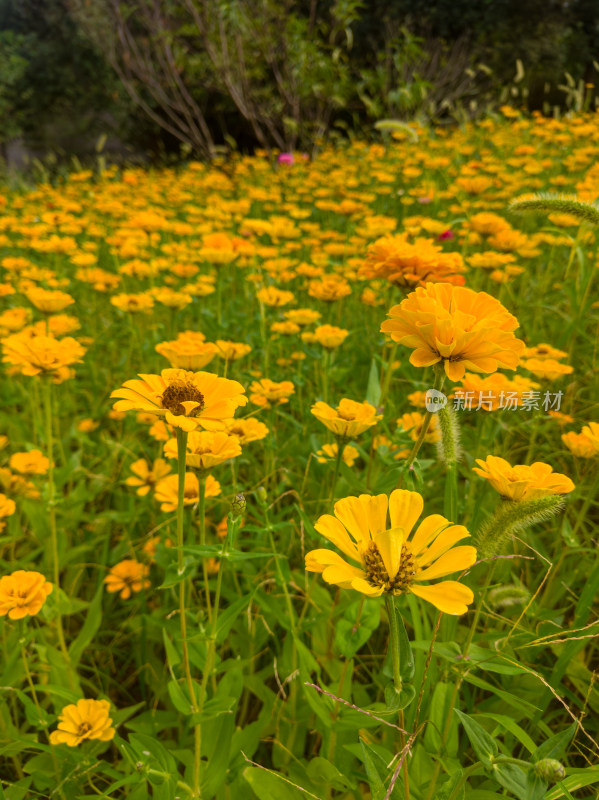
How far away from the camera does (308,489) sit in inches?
61.6

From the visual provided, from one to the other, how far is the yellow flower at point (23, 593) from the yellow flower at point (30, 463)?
0.56 m

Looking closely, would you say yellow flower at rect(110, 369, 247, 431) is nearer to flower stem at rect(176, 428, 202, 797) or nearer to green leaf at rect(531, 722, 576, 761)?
flower stem at rect(176, 428, 202, 797)

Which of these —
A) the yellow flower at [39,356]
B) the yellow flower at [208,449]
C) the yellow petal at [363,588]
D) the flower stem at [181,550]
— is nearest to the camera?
the yellow petal at [363,588]

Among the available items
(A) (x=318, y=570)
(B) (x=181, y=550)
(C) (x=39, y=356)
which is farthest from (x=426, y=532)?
(C) (x=39, y=356)

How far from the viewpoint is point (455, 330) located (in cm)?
69

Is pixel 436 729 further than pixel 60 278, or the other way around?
pixel 60 278

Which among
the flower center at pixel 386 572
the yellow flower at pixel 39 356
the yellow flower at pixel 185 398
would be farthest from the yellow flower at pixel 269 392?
the flower center at pixel 386 572

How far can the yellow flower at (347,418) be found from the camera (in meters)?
0.98

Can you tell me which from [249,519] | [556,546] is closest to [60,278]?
[249,519]

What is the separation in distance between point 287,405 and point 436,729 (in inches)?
55.7

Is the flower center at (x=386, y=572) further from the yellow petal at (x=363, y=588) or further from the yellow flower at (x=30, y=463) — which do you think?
the yellow flower at (x=30, y=463)

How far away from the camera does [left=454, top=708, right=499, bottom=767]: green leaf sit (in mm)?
605

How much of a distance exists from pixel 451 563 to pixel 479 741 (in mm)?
234

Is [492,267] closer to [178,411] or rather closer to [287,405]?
[287,405]
